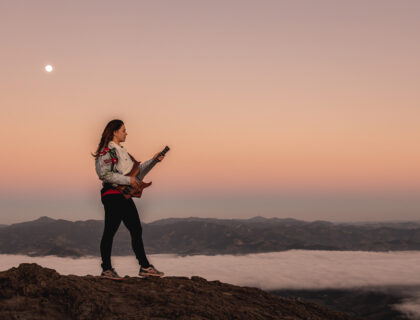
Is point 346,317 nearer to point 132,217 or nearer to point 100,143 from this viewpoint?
point 132,217

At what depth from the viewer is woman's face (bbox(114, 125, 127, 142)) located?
816 centimetres

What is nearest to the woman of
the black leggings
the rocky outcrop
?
the black leggings

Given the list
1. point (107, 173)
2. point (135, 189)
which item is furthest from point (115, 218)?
point (107, 173)

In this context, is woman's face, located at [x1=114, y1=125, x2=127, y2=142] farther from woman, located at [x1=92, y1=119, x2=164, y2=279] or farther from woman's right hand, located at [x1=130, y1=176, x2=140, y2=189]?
woman's right hand, located at [x1=130, y1=176, x2=140, y2=189]

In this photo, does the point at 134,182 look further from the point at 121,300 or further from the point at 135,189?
the point at 121,300

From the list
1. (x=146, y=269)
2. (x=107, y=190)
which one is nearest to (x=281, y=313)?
(x=146, y=269)

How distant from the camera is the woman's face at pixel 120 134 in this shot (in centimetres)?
816

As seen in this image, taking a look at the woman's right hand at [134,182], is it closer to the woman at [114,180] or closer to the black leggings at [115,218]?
the woman at [114,180]

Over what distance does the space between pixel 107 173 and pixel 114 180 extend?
0.18m

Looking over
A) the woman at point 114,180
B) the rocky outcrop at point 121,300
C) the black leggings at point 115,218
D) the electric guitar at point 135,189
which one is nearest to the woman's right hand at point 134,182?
the woman at point 114,180

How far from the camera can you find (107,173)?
7.76 metres

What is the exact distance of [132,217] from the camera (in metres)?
8.16

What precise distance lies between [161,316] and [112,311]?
2.52ft

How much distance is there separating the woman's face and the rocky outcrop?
273 centimetres
